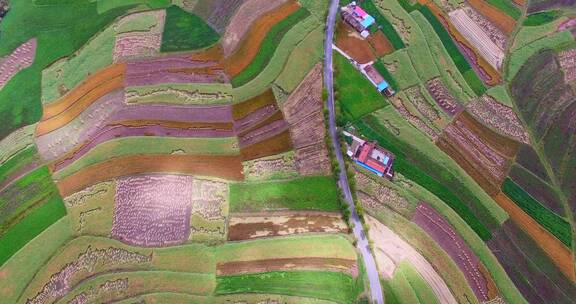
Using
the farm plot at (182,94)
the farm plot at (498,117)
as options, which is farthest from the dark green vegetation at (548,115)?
the farm plot at (182,94)

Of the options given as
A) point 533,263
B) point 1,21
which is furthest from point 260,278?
point 1,21

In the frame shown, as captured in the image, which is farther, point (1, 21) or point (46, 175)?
point (1, 21)

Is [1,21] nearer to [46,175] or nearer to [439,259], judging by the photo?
[46,175]

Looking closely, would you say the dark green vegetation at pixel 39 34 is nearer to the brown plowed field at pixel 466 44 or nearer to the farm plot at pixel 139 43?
the farm plot at pixel 139 43

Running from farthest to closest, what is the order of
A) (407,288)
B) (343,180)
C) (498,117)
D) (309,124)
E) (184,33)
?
(184,33) < (498,117) < (309,124) < (343,180) < (407,288)

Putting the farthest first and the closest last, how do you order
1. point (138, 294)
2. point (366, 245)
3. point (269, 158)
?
1. point (269, 158)
2. point (366, 245)
3. point (138, 294)

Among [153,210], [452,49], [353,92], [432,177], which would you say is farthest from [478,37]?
[153,210]

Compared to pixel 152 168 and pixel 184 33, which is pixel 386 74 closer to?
pixel 184 33
